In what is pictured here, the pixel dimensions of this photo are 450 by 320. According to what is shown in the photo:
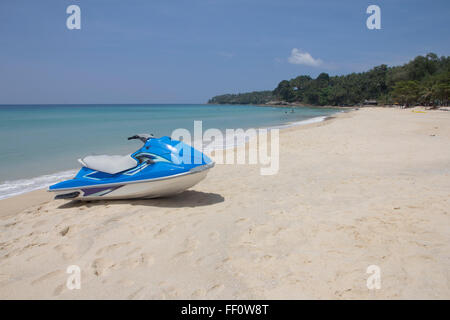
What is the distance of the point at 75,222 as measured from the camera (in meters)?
3.63

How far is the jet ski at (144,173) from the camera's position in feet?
12.9

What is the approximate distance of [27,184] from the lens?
673 centimetres

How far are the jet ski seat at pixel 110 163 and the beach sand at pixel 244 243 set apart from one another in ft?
1.79

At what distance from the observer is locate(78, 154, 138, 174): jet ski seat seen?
4.20 m

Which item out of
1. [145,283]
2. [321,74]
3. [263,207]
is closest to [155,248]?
[145,283]

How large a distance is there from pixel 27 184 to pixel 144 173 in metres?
4.63

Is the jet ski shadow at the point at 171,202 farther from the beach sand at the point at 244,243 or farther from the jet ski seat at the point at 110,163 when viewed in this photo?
the jet ski seat at the point at 110,163

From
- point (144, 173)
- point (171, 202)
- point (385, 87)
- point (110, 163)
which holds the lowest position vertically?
point (171, 202)

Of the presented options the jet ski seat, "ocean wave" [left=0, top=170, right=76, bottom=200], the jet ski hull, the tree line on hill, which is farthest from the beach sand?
the tree line on hill

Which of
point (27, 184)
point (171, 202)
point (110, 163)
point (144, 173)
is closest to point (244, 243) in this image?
point (171, 202)

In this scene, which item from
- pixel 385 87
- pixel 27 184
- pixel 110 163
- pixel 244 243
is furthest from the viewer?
pixel 385 87

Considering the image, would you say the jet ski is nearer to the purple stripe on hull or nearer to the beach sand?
the purple stripe on hull

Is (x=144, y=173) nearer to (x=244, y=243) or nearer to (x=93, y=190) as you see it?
(x=93, y=190)

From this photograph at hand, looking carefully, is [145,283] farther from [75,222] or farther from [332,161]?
[332,161]
